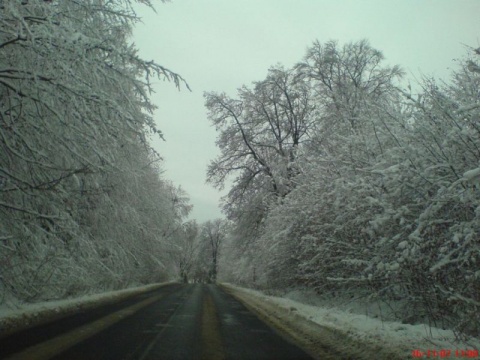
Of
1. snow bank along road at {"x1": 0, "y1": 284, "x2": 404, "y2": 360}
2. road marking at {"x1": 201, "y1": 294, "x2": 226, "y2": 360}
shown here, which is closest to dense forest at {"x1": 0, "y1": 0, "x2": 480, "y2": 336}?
snow bank along road at {"x1": 0, "y1": 284, "x2": 404, "y2": 360}

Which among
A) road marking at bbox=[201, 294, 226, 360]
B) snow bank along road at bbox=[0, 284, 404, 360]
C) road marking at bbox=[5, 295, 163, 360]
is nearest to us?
road marking at bbox=[5, 295, 163, 360]

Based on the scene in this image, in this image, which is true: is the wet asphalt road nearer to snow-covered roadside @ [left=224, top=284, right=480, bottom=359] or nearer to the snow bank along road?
the snow bank along road

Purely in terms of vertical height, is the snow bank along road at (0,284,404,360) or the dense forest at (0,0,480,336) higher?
the dense forest at (0,0,480,336)

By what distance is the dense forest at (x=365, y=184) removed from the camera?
6008 millimetres

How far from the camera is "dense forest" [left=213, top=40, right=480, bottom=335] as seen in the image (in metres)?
6.01

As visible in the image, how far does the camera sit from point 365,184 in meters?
7.85

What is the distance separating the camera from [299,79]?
→ 2322 centimetres

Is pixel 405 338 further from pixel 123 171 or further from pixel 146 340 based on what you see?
pixel 123 171

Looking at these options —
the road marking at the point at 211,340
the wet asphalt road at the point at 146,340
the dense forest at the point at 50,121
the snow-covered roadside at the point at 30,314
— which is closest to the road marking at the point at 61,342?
the wet asphalt road at the point at 146,340

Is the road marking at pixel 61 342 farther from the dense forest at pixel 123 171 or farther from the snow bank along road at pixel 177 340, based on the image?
the dense forest at pixel 123 171

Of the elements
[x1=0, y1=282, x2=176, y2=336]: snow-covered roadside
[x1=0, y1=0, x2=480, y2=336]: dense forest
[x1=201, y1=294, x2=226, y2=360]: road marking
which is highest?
[x1=0, y1=0, x2=480, y2=336]: dense forest

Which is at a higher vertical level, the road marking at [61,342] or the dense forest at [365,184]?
the dense forest at [365,184]

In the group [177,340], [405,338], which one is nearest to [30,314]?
[177,340]

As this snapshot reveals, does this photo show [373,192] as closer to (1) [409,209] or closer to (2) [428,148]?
(1) [409,209]
